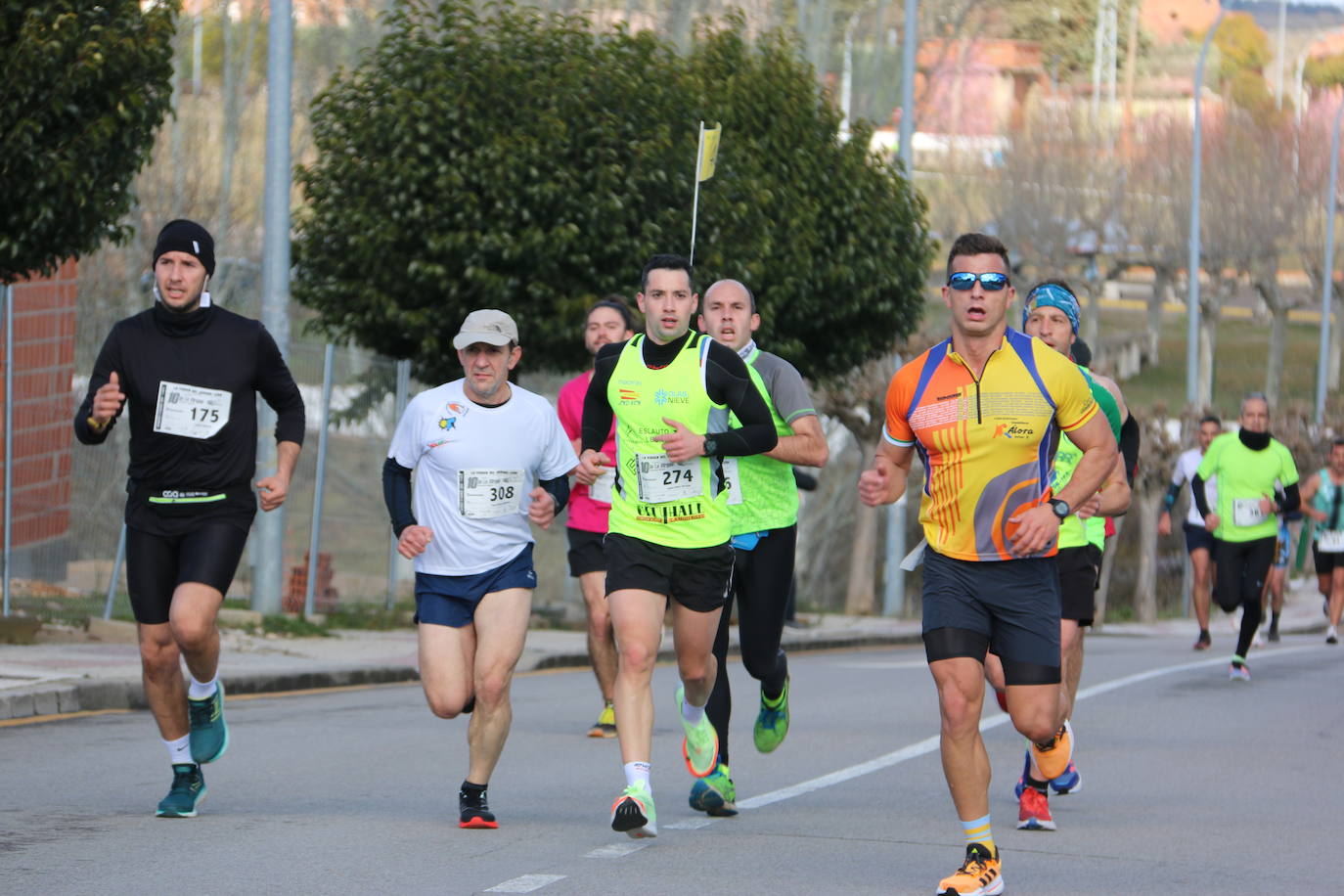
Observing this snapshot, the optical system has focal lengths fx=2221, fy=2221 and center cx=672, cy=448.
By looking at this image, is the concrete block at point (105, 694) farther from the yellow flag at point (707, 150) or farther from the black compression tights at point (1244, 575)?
the black compression tights at point (1244, 575)

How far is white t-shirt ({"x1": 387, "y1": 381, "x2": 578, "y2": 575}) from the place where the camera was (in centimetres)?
839

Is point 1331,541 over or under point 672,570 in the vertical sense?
under

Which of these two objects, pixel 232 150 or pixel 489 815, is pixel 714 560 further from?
pixel 232 150

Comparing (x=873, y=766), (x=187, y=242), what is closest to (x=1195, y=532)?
(x=873, y=766)

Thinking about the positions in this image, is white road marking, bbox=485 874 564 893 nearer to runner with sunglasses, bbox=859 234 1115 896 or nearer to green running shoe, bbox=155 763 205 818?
runner with sunglasses, bbox=859 234 1115 896

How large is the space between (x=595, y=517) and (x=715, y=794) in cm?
284

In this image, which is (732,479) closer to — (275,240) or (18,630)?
(18,630)

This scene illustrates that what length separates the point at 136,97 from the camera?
Result: 49.0 ft

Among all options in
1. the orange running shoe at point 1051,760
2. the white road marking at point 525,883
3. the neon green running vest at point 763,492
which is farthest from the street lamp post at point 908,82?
the white road marking at point 525,883

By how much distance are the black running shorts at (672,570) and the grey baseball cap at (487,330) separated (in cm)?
86

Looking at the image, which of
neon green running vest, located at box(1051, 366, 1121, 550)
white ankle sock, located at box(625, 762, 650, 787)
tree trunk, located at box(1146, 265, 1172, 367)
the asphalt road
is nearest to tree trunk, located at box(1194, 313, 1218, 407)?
tree trunk, located at box(1146, 265, 1172, 367)

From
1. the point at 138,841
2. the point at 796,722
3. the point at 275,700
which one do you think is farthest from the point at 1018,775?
the point at 275,700

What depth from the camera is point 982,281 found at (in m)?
7.16

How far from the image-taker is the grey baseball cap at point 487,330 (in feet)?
27.5
